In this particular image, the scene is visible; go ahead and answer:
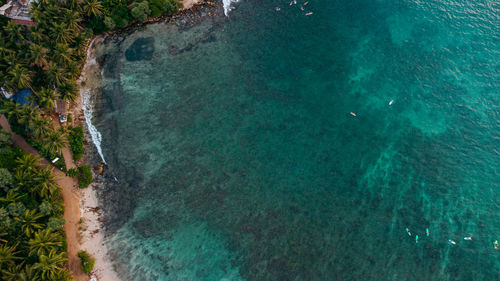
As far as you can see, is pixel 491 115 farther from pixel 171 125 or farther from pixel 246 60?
pixel 171 125

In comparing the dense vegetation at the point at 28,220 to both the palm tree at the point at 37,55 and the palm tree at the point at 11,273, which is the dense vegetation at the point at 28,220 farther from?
the palm tree at the point at 37,55

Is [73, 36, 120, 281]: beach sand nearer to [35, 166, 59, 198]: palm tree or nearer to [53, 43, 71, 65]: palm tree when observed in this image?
[35, 166, 59, 198]: palm tree

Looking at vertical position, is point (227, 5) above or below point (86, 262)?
above

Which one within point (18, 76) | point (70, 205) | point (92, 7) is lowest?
point (70, 205)

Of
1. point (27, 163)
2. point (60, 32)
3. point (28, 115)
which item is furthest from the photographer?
point (60, 32)

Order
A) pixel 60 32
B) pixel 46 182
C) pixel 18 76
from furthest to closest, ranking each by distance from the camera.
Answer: pixel 60 32 < pixel 18 76 < pixel 46 182

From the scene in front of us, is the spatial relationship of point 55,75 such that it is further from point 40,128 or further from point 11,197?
point 11,197

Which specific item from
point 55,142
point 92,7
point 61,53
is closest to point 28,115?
point 55,142

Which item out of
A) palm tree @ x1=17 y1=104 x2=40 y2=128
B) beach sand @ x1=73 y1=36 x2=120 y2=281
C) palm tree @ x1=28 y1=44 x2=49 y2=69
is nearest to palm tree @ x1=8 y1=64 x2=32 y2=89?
palm tree @ x1=28 y1=44 x2=49 y2=69
